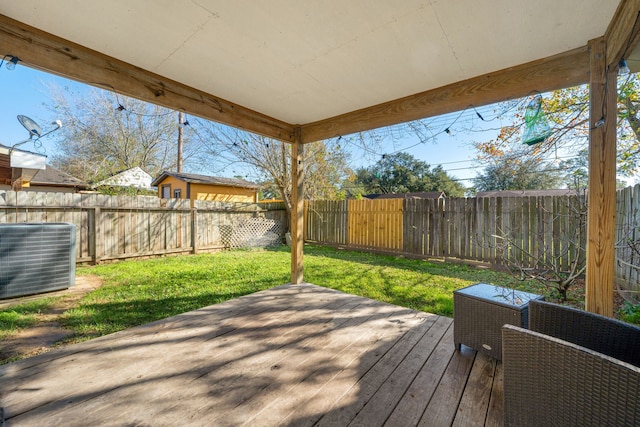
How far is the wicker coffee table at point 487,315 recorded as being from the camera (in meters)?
1.74

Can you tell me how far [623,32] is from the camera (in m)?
1.47

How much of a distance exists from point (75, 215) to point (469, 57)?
6414mm

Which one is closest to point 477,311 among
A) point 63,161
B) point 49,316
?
point 49,316

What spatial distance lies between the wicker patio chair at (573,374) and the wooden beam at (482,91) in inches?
64.2

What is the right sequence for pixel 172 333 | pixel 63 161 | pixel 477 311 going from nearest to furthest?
pixel 477 311
pixel 172 333
pixel 63 161

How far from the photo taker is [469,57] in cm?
201

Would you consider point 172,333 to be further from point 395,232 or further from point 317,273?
point 395,232

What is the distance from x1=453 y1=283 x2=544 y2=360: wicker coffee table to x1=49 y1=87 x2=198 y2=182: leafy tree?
10.6m

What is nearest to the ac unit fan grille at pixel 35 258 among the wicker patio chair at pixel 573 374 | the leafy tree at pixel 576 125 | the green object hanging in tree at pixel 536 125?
the wicker patio chair at pixel 573 374

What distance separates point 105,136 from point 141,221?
7.37 meters

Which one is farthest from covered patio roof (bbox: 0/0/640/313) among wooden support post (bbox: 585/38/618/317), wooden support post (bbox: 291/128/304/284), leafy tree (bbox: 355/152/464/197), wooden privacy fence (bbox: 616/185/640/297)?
leafy tree (bbox: 355/152/464/197)

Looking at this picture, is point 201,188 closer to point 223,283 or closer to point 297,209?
point 223,283

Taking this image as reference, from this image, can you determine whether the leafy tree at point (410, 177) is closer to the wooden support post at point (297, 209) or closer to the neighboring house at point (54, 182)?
the wooden support post at point (297, 209)

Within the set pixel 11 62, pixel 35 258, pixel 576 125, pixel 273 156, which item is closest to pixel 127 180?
pixel 273 156
